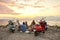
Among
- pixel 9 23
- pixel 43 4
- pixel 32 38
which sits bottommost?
pixel 32 38

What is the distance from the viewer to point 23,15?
2057 millimetres

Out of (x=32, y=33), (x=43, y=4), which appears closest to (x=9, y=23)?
(x=32, y=33)

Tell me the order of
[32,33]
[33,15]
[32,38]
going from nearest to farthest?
1. [32,38]
2. [32,33]
3. [33,15]

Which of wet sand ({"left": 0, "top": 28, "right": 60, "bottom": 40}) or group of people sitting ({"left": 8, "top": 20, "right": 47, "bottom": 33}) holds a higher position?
group of people sitting ({"left": 8, "top": 20, "right": 47, "bottom": 33})

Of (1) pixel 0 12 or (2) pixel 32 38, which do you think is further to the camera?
(1) pixel 0 12

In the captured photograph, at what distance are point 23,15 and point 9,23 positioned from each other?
7.3 inches

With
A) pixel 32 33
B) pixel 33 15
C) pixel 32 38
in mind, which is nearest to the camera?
pixel 32 38

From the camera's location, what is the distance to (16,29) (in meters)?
1.96

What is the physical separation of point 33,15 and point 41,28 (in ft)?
0.92

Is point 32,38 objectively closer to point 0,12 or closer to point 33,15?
point 33,15

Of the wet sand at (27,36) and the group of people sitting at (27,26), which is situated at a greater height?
the group of people sitting at (27,26)

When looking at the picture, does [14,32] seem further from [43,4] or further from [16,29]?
[43,4]

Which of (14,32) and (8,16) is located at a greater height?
(8,16)

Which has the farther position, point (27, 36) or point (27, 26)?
point (27, 26)
